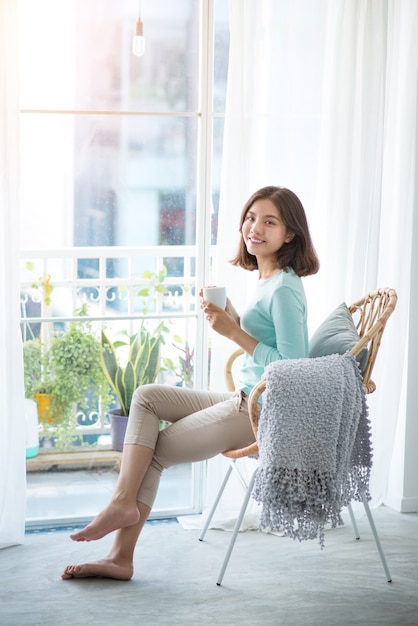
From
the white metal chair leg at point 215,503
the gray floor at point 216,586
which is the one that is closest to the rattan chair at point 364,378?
the white metal chair leg at point 215,503

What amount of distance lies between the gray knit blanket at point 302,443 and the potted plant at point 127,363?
3.23 ft

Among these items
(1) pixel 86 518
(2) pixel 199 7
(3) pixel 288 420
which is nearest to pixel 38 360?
(1) pixel 86 518

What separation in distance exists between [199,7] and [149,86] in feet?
1.16

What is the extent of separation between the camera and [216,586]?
288 cm

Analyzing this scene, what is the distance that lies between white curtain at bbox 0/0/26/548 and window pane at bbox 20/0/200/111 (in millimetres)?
250

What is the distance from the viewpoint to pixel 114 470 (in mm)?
3623

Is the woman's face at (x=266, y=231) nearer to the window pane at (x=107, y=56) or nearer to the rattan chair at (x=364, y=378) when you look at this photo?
the rattan chair at (x=364, y=378)

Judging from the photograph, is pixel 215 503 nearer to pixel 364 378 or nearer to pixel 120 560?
pixel 120 560

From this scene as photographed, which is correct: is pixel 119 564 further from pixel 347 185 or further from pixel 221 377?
pixel 347 185

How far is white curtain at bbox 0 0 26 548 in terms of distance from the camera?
3.03 meters

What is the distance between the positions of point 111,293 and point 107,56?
91cm

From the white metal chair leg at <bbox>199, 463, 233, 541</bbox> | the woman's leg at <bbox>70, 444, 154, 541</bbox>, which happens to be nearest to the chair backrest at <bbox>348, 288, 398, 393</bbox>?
the white metal chair leg at <bbox>199, 463, 233, 541</bbox>

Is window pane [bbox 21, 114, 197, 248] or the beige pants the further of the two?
window pane [bbox 21, 114, 197, 248]

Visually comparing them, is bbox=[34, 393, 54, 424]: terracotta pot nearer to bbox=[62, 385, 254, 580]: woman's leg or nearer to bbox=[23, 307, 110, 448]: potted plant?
bbox=[23, 307, 110, 448]: potted plant
